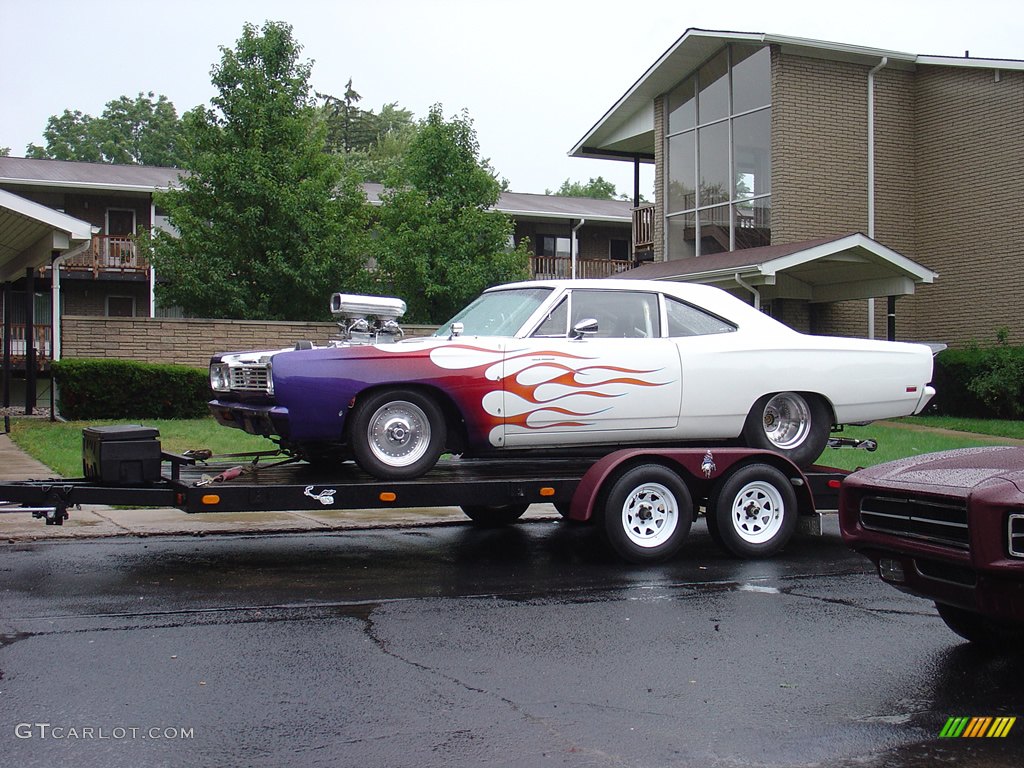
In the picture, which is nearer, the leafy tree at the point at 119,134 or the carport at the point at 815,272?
the carport at the point at 815,272

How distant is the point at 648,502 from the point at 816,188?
16112mm

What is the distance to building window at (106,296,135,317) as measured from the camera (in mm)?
32594

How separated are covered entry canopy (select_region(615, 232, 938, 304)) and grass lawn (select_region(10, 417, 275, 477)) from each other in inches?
271

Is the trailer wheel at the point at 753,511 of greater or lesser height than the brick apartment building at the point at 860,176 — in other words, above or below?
below

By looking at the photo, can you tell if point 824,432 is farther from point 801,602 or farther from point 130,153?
point 130,153

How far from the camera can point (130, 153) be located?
248ft

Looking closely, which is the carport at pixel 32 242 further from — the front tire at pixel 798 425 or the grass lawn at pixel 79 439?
the front tire at pixel 798 425

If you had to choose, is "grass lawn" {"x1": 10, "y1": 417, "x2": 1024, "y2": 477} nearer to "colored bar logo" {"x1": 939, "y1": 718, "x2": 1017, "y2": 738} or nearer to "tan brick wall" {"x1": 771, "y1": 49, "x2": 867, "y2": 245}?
"tan brick wall" {"x1": 771, "y1": 49, "x2": 867, "y2": 245}

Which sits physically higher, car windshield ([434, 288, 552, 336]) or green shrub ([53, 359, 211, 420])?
car windshield ([434, 288, 552, 336])

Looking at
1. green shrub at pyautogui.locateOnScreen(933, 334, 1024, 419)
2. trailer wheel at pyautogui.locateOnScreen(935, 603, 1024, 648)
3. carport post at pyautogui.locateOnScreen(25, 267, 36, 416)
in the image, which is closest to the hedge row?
green shrub at pyautogui.locateOnScreen(933, 334, 1024, 419)

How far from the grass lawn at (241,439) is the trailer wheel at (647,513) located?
19.5 ft

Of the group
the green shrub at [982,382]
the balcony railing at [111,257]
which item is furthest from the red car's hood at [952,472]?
the balcony railing at [111,257]

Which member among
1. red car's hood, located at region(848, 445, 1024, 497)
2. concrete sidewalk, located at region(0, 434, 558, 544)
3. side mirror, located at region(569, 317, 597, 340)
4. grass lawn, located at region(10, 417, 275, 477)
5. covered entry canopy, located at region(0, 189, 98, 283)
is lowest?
concrete sidewalk, located at region(0, 434, 558, 544)

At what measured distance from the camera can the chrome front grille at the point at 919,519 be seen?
5.08m
